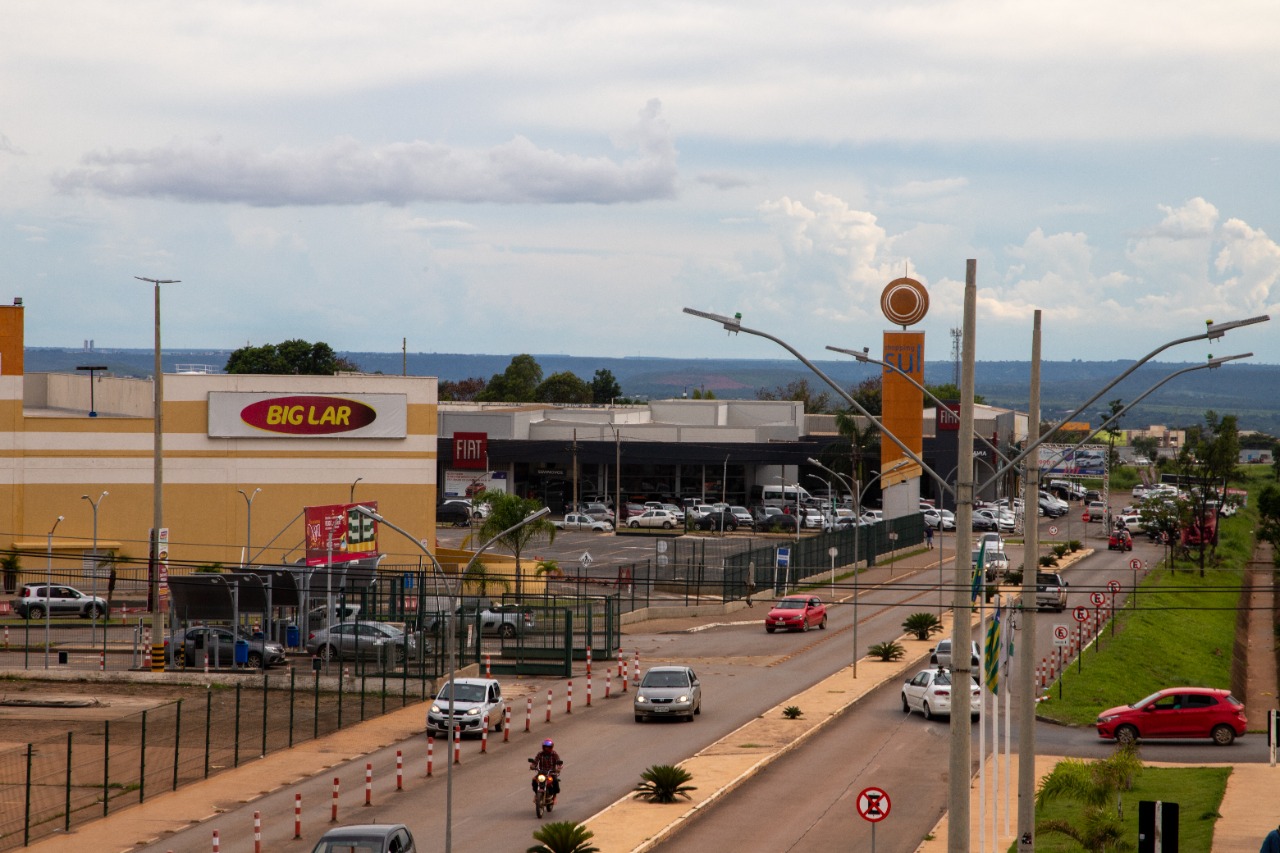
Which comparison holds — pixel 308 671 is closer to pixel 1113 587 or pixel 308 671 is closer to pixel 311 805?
pixel 311 805

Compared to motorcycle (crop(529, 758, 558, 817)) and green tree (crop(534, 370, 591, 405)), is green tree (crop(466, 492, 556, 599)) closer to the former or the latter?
motorcycle (crop(529, 758, 558, 817))

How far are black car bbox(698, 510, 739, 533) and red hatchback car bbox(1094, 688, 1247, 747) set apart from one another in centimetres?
6594

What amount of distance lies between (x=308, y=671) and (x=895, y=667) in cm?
1973

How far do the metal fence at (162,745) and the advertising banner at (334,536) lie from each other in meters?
9.62

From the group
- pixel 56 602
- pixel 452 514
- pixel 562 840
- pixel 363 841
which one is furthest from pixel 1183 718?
pixel 452 514

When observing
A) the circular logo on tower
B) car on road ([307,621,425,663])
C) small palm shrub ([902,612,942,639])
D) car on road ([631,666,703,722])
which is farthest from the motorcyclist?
the circular logo on tower

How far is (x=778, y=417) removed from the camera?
458ft

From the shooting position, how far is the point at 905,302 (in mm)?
85688

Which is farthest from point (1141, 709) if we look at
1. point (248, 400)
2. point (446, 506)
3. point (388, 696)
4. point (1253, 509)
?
point (1253, 509)

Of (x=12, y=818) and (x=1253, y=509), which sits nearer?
(x=12, y=818)

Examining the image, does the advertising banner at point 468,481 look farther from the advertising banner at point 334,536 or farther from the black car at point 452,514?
the advertising banner at point 334,536

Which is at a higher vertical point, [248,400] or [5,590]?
[248,400]

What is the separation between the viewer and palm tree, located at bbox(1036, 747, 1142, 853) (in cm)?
2464

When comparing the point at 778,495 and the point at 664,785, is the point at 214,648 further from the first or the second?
the point at 778,495
